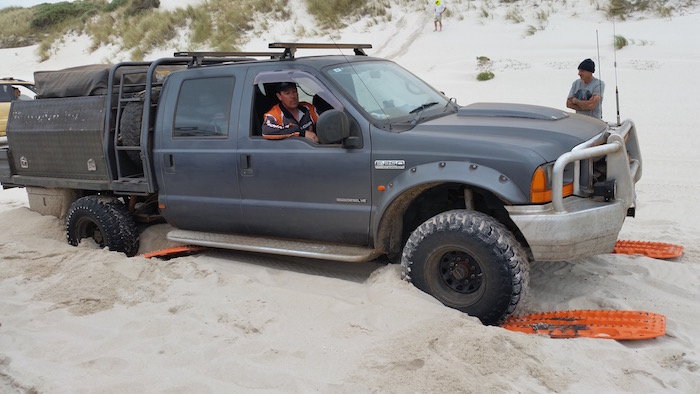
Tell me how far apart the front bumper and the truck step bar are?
1283mm

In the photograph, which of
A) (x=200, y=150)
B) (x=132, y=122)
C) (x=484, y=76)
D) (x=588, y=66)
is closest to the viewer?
(x=200, y=150)

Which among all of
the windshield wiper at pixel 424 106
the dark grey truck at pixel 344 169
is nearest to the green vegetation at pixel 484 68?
the dark grey truck at pixel 344 169

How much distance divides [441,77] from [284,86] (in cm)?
1086

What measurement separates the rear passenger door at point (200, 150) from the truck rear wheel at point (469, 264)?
69.6 inches

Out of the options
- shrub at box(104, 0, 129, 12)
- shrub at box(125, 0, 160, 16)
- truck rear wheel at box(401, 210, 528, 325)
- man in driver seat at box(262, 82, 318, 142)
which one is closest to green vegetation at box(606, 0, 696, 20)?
man in driver seat at box(262, 82, 318, 142)

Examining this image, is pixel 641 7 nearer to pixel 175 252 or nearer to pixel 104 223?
pixel 175 252

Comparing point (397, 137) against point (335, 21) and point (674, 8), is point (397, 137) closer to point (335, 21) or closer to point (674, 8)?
point (674, 8)

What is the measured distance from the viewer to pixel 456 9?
1989 centimetres

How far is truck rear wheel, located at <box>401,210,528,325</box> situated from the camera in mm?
4504

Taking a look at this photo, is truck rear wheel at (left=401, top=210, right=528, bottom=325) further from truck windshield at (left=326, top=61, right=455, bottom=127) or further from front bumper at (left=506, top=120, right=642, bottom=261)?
truck windshield at (left=326, top=61, right=455, bottom=127)

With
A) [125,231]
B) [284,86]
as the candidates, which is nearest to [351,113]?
[284,86]

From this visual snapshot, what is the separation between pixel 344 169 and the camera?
5082 mm

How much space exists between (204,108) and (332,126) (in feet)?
5.09

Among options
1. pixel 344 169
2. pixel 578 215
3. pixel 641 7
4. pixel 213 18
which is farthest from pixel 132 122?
pixel 213 18
